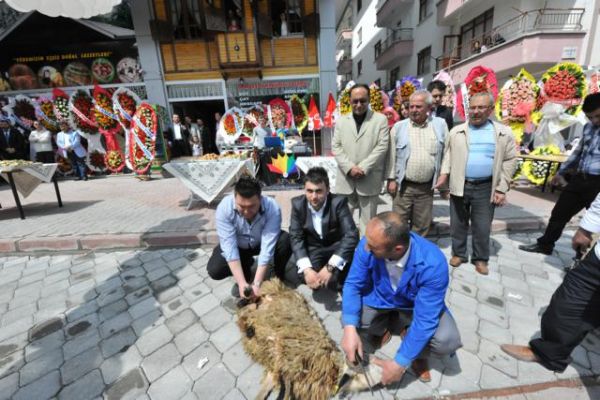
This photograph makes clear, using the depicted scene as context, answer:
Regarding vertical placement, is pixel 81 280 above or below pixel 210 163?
below

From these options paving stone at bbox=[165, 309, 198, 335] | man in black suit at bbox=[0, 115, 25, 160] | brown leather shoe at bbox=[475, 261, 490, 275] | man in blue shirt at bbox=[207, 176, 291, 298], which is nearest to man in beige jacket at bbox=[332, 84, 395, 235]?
man in blue shirt at bbox=[207, 176, 291, 298]

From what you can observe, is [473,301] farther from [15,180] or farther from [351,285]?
[15,180]

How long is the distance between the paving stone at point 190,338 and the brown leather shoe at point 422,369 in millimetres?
1556

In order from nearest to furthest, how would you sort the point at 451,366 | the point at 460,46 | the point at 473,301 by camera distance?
the point at 451,366, the point at 473,301, the point at 460,46

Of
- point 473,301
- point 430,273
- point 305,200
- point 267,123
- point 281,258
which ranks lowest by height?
point 473,301

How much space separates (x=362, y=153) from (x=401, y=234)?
179 cm

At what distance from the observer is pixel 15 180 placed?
498 cm

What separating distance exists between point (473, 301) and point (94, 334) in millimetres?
3313

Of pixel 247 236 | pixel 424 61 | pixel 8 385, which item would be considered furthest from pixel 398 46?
pixel 8 385

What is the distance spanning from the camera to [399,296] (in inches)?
73.4

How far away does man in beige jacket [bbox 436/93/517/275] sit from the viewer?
273 cm

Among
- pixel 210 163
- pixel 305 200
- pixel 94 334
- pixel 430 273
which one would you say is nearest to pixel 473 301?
pixel 430 273

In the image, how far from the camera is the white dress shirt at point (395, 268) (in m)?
Answer: 1.69

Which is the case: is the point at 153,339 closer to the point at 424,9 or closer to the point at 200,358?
the point at 200,358
